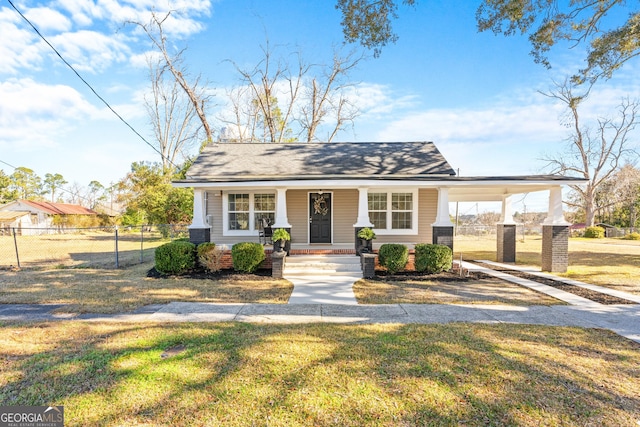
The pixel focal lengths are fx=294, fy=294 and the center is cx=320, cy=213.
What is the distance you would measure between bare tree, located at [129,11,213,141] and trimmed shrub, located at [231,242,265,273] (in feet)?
61.4

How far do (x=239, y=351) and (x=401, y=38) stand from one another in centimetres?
1037

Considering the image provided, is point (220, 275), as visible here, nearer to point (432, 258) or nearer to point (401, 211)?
point (432, 258)

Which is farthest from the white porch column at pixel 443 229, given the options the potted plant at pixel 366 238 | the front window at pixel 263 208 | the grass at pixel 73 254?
the grass at pixel 73 254

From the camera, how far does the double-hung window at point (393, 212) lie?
11352 mm

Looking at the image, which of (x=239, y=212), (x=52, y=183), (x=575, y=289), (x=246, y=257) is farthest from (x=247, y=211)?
(x=52, y=183)

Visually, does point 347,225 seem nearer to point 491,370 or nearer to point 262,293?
point 262,293

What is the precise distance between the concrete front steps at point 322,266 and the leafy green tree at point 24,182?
2445 inches

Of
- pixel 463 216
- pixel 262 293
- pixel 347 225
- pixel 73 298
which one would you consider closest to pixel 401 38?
pixel 347 225

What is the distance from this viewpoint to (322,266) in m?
9.08

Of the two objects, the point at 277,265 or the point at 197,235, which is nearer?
the point at 277,265

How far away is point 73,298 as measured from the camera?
6059mm

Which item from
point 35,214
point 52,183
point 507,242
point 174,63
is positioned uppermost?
point 174,63
